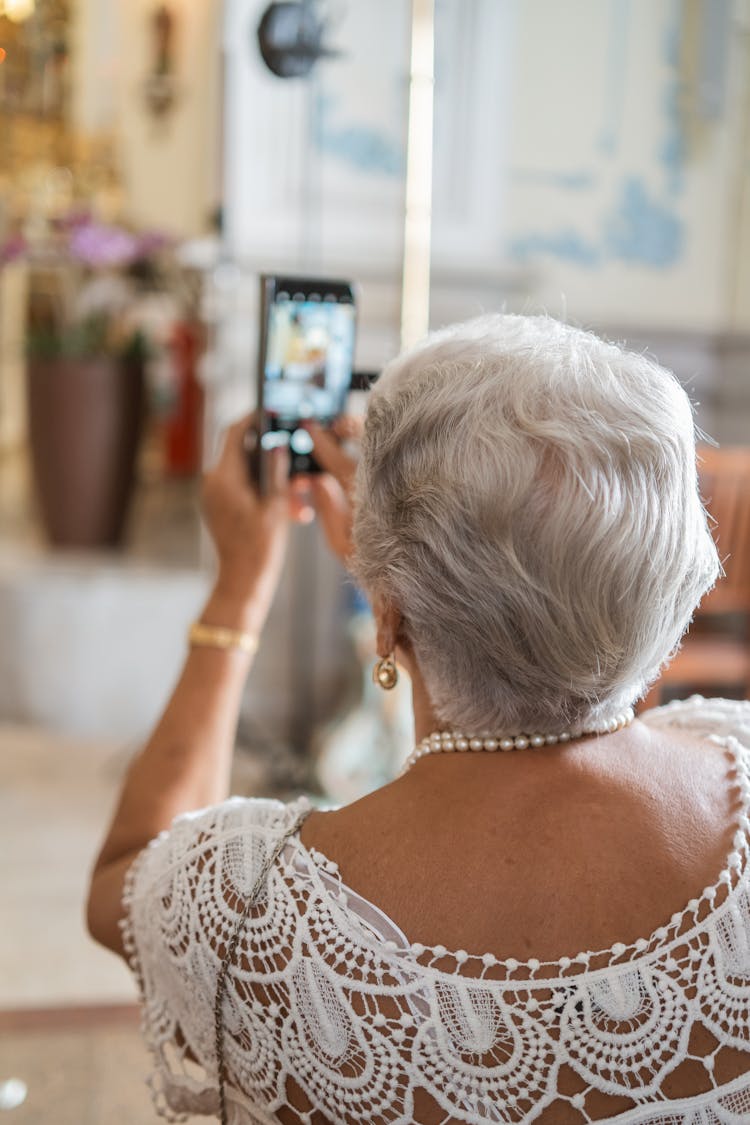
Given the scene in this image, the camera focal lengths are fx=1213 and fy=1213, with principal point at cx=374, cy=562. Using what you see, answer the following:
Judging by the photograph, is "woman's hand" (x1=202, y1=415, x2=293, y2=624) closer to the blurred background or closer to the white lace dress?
the white lace dress

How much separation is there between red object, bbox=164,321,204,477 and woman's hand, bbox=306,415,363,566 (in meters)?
2.76

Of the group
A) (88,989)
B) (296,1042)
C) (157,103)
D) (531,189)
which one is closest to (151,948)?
(296,1042)

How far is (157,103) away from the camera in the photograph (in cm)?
430

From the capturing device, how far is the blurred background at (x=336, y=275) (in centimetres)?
299

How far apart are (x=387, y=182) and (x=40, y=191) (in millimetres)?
2817

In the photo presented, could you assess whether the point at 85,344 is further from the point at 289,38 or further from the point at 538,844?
the point at 538,844

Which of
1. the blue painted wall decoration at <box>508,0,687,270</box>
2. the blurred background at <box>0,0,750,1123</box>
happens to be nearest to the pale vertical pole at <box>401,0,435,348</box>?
the blurred background at <box>0,0,750,1123</box>

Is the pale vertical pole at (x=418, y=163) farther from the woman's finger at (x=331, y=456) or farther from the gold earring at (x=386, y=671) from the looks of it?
the gold earring at (x=386, y=671)

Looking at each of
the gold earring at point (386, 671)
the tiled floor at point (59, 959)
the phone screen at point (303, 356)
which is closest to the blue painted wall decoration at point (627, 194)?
the tiled floor at point (59, 959)

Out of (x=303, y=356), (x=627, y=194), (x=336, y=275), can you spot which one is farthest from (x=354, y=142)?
(x=303, y=356)

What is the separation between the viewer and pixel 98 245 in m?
3.23

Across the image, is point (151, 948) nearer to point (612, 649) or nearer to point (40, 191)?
point (612, 649)

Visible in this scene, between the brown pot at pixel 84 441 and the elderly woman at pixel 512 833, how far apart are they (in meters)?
2.73

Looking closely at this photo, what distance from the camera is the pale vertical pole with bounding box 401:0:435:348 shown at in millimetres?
2365
